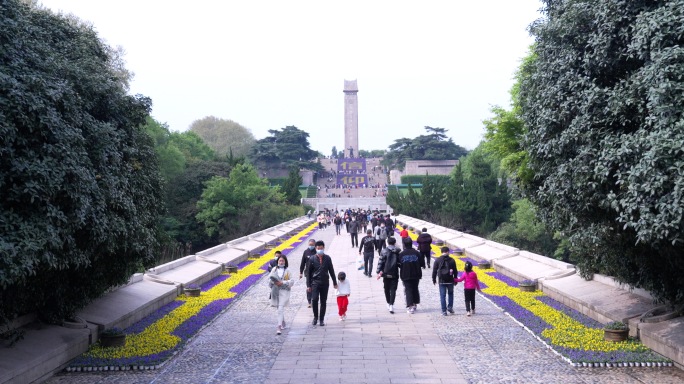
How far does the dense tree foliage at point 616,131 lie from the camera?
723cm

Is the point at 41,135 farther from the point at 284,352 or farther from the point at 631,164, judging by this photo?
the point at 631,164

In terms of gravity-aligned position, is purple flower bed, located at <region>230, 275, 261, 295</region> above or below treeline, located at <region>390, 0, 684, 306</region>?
below

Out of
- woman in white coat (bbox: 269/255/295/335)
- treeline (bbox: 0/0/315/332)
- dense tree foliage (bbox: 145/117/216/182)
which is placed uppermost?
dense tree foliage (bbox: 145/117/216/182)

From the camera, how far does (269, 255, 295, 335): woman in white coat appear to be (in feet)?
37.3

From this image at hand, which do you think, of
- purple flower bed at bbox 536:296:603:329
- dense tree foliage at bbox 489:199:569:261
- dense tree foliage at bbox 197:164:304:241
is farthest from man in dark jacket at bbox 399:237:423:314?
dense tree foliage at bbox 197:164:304:241

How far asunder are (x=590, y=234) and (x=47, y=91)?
24.1 feet

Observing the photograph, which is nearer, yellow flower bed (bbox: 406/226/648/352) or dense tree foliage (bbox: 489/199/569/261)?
yellow flower bed (bbox: 406/226/648/352)

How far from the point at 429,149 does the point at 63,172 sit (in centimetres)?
9836

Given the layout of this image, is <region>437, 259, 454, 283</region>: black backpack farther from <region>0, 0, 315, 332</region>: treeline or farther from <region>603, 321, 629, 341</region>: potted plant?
<region>0, 0, 315, 332</region>: treeline

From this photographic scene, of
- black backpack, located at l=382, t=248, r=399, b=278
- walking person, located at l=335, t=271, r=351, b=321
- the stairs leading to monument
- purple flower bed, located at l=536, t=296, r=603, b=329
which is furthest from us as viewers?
the stairs leading to monument

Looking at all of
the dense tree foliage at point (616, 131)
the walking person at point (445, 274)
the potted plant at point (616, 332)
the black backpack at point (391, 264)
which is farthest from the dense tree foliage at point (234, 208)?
the potted plant at point (616, 332)

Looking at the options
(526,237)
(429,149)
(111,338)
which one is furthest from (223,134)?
(111,338)

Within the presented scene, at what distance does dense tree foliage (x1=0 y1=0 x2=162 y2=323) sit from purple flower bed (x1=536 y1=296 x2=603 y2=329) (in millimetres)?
7322

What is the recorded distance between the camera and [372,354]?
382 inches
